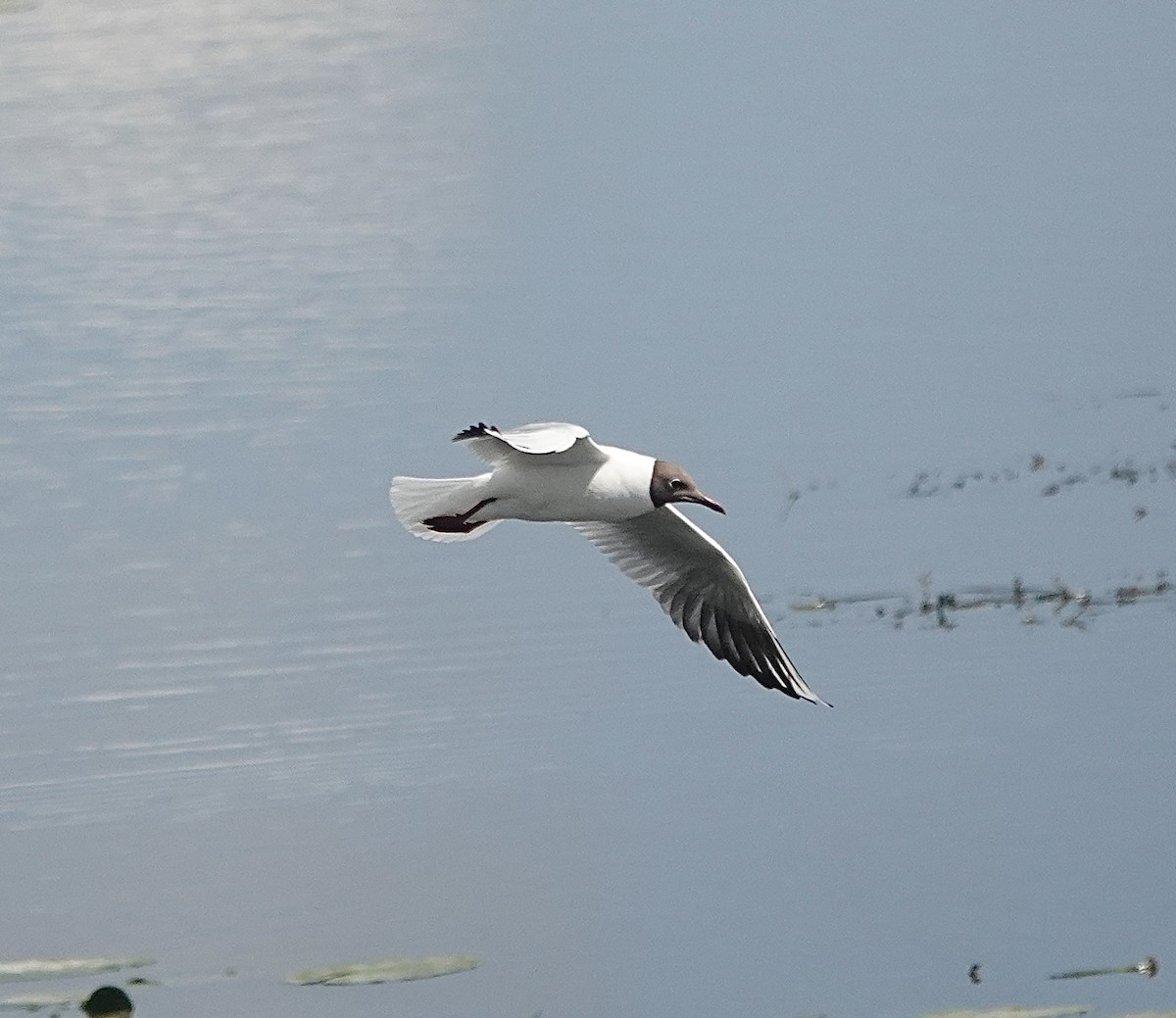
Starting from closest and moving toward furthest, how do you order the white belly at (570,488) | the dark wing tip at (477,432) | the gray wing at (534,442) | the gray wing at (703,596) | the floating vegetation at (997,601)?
1. the dark wing tip at (477,432)
2. the gray wing at (534,442)
3. the white belly at (570,488)
4. the gray wing at (703,596)
5. the floating vegetation at (997,601)

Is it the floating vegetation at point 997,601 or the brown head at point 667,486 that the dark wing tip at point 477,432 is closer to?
the brown head at point 667,486

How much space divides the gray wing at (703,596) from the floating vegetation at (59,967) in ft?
4.61

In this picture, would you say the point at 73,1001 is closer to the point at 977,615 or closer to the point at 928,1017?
the point at 928,1017

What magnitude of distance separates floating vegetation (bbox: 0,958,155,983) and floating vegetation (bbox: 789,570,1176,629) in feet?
8.42

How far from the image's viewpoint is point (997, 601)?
7816 millimetres

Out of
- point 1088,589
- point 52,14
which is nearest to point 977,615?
point 1088,589

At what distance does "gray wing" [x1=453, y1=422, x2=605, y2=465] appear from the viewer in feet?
16.1

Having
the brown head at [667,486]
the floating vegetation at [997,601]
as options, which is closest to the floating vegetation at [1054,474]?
the floating vegetation at [997,601]

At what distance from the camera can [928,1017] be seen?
5609 mm

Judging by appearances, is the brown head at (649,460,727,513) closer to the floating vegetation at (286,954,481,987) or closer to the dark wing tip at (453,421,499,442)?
the dark wing tip at (453,421,499,442)

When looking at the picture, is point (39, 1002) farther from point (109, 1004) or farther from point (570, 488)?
point (570, 488)

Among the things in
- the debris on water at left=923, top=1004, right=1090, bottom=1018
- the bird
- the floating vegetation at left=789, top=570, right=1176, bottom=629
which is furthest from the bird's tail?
the floating vegetation at left=789, top=570, right=1176, bottom=629

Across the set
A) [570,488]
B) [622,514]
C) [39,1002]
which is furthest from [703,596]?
[39,1002]

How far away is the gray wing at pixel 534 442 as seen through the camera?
4922 mm
